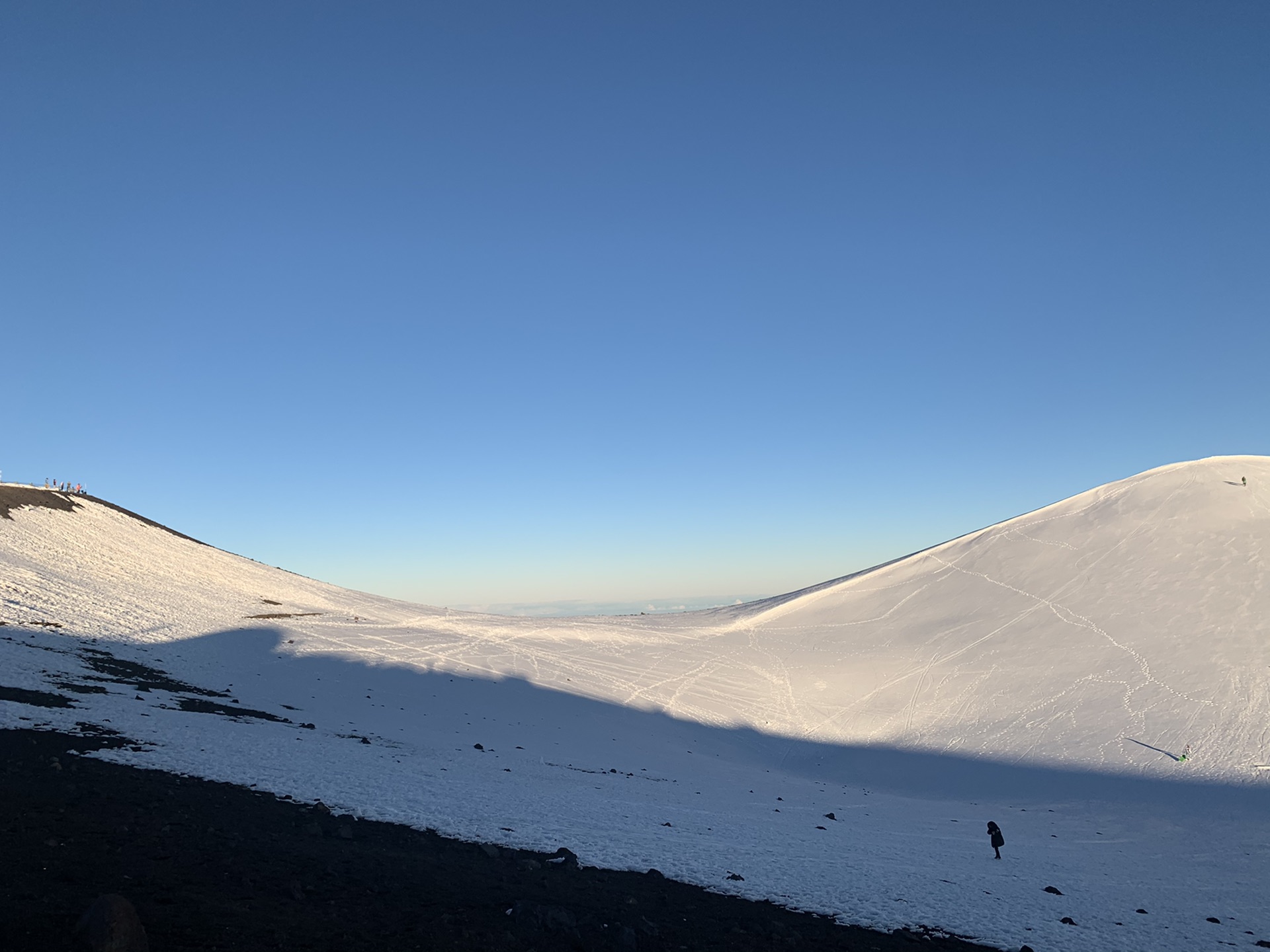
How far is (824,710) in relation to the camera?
160 feet

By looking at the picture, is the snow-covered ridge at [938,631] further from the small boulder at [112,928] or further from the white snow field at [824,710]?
the small boulder at [112,928]

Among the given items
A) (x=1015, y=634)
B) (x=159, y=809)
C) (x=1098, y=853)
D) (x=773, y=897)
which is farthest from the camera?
(x=1015, y=634)

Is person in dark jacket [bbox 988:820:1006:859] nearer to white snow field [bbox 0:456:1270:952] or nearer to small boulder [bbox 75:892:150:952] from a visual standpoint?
white snow field [bbox 0:456:1270:952]

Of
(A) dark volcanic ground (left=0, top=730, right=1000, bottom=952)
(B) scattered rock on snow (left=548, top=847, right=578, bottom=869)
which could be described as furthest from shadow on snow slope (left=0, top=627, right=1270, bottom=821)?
(B) scattered rock on snow (left=548, top=847, right=578, bottom=869)

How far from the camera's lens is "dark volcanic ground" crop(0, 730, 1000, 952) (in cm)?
945

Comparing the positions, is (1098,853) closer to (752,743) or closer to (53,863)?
(752,743)

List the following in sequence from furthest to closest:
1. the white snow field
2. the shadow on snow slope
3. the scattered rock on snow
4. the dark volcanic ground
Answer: the shadow on snow slope, the white snow field, the scattered rock on snow, the dark volcanic ground

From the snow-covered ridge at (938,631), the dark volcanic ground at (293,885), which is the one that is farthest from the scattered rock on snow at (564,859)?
the snow-covered ridge at (938,631)

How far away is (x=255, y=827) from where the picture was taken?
48.6ft

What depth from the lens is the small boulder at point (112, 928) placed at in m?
7.64

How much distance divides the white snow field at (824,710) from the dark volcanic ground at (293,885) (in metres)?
1.90

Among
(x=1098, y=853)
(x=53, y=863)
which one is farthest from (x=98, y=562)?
(x=1098, y=853)

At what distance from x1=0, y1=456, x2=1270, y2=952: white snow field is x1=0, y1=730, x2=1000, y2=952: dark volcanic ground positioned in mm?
1896

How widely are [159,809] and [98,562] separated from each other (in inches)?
2040
